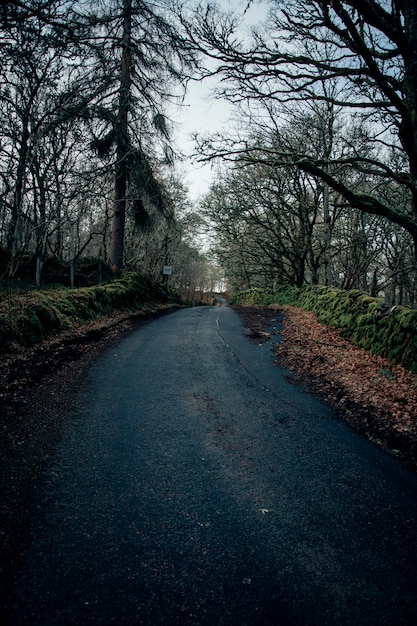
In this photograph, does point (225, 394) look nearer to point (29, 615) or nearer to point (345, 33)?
point (29, 615)

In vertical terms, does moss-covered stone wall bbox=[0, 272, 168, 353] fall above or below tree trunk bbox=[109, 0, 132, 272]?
below

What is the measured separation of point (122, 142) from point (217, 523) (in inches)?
586

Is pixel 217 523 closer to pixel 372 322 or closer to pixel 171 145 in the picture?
pixel 372 322

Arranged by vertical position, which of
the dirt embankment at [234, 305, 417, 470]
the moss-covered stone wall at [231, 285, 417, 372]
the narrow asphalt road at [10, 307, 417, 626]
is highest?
the moss-covered stone wall at [231, 285, 417, 372]

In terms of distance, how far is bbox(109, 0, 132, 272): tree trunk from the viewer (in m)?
13.6

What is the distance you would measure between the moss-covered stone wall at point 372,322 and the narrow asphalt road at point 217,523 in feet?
9.83

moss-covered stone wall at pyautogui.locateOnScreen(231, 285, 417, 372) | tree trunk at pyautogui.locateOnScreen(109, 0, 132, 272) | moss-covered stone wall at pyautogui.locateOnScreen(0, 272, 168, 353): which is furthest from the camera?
tree trunk at pyautogui.locateOnScreen(109, 0, 132, 272)

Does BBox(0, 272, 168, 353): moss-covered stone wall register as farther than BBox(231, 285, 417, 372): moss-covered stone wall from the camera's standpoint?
No

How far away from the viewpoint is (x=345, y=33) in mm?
5023

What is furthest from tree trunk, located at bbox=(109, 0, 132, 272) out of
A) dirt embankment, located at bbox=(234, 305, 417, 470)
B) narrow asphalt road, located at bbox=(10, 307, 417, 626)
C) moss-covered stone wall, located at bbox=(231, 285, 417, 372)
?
narrow asphalt road, located at bbox=(10, 307, 417, 626)

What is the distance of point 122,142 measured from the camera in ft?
45.0

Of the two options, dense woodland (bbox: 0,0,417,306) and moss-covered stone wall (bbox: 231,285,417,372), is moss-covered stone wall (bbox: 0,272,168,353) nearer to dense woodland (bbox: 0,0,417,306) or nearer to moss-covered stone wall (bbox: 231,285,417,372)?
dense woodland (bbox: 0,0,417,306)

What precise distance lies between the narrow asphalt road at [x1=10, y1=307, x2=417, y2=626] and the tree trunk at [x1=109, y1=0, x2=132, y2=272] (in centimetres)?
1164

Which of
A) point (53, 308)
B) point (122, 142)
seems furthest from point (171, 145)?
point (53, 308)
